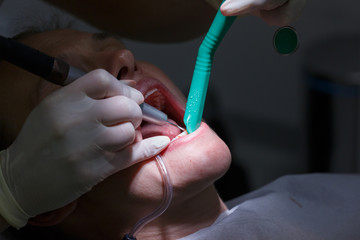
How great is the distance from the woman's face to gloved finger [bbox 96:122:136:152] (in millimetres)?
97

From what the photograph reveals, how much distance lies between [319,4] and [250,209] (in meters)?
1.49

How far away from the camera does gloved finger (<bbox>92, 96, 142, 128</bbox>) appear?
1.00 m

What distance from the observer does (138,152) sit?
105 centimetres

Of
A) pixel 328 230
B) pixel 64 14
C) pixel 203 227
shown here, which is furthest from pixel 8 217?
pixel 328 230

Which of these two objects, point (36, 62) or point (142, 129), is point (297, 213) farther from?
point (36, 62)

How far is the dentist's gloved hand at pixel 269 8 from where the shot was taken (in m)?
1.10

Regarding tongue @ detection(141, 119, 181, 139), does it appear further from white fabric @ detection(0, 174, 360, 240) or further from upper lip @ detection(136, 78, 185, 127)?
white fabric @ detection(0, 174, 360, 240)

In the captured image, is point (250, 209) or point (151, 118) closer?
point (151, 118)

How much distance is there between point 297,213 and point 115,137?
0.72 metres

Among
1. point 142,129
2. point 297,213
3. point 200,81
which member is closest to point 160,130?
point 142,129

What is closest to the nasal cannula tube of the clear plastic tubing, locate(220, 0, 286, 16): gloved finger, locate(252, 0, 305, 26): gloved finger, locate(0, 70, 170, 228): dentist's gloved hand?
the clear plastic tubing

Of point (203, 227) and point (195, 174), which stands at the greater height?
point (195, 174)

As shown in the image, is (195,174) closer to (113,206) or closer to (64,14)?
(113,206)

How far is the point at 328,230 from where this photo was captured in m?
1.35
